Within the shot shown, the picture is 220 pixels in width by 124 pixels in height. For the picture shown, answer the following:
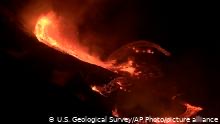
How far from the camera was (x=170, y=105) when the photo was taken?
4.31 m

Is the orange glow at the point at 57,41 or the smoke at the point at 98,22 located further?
the smoke at the point at 98,22

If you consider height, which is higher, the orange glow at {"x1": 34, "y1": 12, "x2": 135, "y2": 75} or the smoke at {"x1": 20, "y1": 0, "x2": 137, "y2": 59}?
the smoke at {"x1": 20, "y1": 0, "x2": 137, "y2": 59}

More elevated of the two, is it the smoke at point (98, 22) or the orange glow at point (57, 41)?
the smoke at point (98, 22)

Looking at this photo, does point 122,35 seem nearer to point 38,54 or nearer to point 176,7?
point 176,7

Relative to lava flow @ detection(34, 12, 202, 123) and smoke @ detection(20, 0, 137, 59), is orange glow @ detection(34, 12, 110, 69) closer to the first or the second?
lava flow @ detection(34, 12, 202, 123)

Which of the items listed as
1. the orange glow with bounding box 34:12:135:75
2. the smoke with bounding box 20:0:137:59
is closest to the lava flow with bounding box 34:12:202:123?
the orange glow with bounding box 34:12:135:75

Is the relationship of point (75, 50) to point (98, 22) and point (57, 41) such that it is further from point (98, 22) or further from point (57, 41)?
point (98, 22)

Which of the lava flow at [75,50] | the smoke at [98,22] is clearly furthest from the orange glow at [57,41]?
the smoke at [98,22]

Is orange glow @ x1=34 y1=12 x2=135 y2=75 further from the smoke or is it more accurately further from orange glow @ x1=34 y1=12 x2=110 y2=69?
the smoke

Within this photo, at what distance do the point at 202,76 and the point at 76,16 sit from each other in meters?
1.82

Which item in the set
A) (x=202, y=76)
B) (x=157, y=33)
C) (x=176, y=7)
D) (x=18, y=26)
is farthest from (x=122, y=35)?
(x=18, y=26)

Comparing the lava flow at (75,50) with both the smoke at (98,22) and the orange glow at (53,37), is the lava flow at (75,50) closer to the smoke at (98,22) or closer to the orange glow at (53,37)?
the orange glow at (53,37)

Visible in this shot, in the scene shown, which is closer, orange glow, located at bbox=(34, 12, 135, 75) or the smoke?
orange glow, located at bbox=(34, 12, 135, 75)

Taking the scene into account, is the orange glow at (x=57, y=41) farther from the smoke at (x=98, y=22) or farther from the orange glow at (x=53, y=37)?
the smoke at (x=98, y=22)
